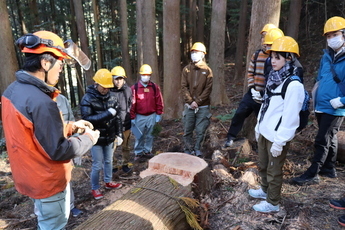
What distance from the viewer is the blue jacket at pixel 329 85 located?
3.44 meters

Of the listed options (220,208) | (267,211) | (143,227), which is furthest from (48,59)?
(267,211)

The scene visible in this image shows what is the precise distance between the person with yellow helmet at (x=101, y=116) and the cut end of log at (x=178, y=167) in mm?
999

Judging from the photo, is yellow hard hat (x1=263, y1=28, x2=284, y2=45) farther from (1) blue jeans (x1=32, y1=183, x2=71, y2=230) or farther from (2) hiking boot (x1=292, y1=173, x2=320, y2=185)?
(1) blue jeans (x1=32, y1=183, x2=71, y2=230)

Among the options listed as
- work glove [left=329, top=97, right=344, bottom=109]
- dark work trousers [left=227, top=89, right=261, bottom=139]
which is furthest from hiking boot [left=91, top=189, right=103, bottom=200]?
work glove [left=329, top=97, right=344, bottom=109]

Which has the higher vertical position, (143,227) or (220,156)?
(143,227)

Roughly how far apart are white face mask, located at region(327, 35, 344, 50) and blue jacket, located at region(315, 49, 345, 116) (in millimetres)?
126

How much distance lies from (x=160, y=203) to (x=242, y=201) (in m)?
1.35

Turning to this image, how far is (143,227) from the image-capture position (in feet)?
7.68

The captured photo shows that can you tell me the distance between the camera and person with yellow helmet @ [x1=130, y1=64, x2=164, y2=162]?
5.85m

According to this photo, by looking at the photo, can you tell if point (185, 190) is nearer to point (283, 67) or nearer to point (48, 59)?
point (283, 67)

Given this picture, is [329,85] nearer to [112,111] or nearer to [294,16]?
[112,111]

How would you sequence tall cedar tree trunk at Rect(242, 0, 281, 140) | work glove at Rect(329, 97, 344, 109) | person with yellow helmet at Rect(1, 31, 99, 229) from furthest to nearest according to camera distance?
tall cedar tree trunk at Rect(242, 0, 281, 140), work glove at Rect(329, 97, 344, 109), person with yellow helmet at Rect(1, 31, 99, 229)

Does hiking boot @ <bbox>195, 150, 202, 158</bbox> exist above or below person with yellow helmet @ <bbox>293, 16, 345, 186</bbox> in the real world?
below

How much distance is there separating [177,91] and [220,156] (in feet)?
15.6
